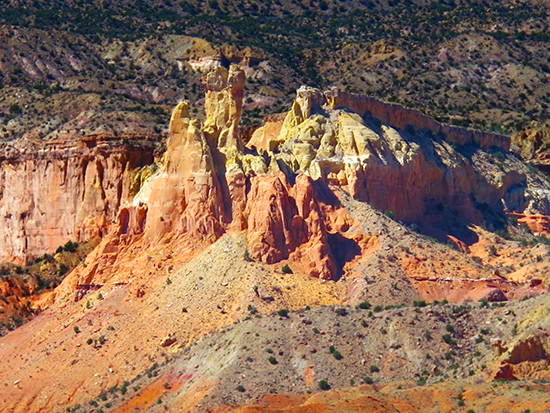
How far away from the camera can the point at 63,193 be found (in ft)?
266

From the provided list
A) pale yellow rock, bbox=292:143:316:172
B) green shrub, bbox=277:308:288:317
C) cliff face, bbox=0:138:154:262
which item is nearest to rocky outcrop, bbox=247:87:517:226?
pale yellow rock, bbox=292:143:316:172

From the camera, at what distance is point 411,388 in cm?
5581

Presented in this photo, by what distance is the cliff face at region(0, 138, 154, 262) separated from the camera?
79.7 m

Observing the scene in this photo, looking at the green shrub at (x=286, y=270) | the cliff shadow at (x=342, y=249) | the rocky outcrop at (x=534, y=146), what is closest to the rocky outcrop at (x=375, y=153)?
the cliff shadow at (x=342, y=249)

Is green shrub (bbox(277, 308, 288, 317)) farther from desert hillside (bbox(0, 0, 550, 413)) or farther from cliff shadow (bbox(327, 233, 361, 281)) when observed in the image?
cliff shadow (bbox(327, 233, 361, 281))

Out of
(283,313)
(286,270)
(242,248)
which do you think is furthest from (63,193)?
(283,313)

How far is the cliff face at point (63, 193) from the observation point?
7969cm

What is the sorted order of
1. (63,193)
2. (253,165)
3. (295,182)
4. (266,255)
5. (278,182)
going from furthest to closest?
(63,193) < (253,165) < (295,182) < (278,182) < (266,255)

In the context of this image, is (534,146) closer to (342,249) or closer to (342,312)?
(342,249)

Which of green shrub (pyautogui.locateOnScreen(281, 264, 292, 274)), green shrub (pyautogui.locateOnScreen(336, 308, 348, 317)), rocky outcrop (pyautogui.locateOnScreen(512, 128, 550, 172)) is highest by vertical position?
→ rocky outcrop (pyautogui.locateOnScreen(512, 128, 550, 172))

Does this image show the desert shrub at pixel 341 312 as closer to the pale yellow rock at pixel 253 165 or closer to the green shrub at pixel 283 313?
the green shrub at pixel 283 313

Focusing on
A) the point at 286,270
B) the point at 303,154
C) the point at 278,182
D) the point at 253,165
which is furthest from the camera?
the point at 303,154

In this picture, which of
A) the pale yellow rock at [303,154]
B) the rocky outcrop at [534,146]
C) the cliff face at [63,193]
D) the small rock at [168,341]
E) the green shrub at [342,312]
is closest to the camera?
the green shrub at [342,312]

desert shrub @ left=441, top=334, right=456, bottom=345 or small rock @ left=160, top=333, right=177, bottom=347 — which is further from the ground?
small rock @ left=160, top=333, right=177, bottom=347
